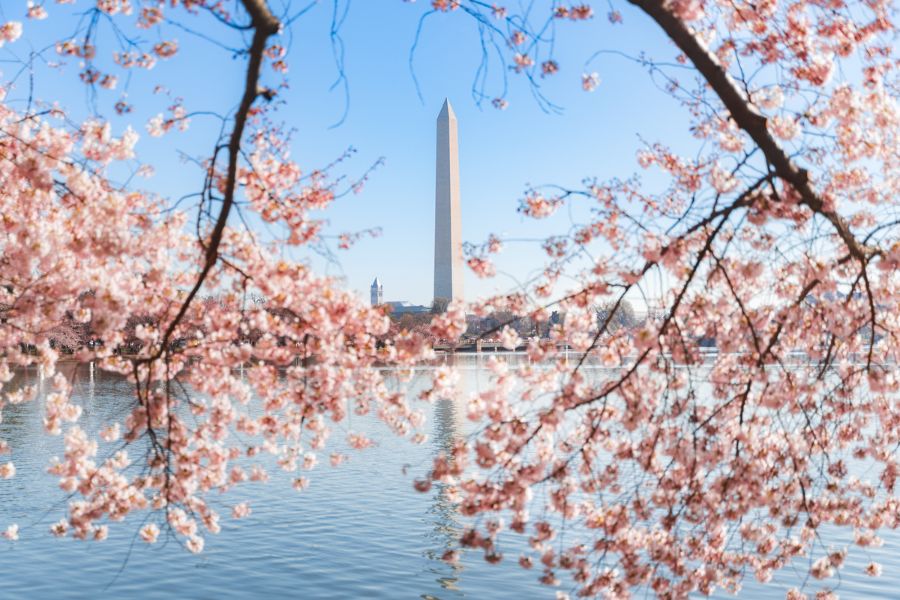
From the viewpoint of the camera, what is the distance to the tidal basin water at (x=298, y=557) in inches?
286

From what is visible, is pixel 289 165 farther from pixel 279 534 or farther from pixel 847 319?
pixel 279 534

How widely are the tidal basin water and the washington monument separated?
25199 millimetres

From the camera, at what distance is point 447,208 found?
36.9 meters

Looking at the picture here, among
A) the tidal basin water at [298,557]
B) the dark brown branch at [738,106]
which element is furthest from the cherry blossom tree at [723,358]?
the tidal basin water at [298,557]

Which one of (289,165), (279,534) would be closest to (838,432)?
(289,165)

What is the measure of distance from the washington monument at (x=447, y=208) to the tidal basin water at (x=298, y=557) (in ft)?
82.7

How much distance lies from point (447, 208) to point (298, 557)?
1159 inches

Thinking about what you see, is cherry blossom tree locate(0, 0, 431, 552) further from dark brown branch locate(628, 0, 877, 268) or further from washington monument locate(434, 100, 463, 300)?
washington monument locate(434, 100, 463, 300)

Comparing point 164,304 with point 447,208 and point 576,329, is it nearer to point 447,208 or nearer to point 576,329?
point 576,329

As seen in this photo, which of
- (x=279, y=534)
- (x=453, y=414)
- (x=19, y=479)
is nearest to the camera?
(x=279, y=534)

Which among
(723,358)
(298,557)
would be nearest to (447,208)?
(298,557)

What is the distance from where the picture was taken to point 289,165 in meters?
5.34

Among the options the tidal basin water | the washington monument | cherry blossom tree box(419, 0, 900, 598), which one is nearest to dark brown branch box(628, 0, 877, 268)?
cherry blossom tree box(419, 0, 900, 598)

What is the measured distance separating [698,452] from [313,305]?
199 centimetres
